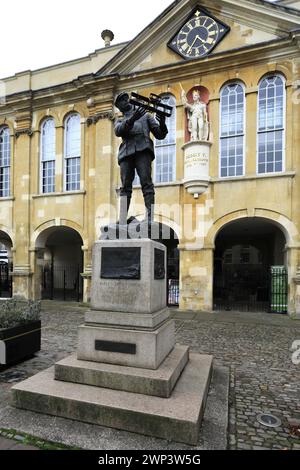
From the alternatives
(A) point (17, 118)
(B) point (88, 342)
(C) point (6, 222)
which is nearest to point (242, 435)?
(B) point (88, 342)

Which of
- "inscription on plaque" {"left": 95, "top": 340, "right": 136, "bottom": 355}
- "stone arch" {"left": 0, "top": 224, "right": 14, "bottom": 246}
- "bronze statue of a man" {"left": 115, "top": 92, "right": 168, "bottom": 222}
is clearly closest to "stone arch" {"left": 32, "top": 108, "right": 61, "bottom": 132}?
"stone arch" {"left": 0, "top": 224, "right": 14, "bottom": 246}

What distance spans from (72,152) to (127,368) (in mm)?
13885

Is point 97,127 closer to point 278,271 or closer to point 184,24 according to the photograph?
point 184,24

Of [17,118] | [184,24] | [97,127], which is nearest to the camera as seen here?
[184,24]

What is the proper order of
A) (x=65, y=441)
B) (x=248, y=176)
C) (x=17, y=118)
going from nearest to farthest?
(x=65, y=441) < (x=248, y=176) < (x=17, y=118)

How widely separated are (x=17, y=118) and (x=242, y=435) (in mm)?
18139

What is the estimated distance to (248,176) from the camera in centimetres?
1241

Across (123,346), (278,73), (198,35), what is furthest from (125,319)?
(198,35)

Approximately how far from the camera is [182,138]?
13.5 meters

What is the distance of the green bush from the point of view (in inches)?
231

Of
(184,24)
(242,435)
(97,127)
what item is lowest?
(242,435)

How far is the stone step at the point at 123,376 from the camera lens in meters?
3.74

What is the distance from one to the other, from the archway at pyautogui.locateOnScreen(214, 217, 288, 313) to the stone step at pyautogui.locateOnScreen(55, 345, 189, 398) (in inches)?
383

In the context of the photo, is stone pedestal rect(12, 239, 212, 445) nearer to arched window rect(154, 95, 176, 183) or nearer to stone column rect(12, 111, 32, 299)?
arched window rect(154, 95, 176, 183)
